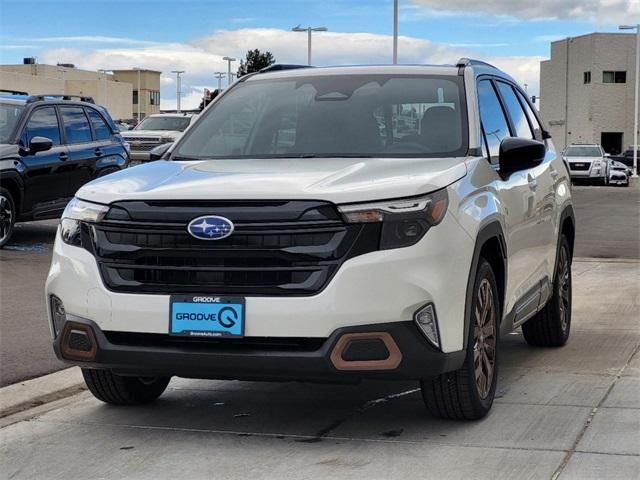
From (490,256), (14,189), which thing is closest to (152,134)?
(14,189)

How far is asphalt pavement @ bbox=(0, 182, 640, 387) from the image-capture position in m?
7.61

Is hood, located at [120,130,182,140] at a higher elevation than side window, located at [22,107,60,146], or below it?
below

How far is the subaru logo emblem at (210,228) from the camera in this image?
525 cm

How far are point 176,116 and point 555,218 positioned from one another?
24416 millimetres

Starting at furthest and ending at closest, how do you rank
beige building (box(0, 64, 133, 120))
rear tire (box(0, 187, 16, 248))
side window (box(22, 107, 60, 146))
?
beige building (box(0, 64, 133, 120)), side window (box(22, 107, 60, 146)), rear tire (box(0, 187, 16, 248))

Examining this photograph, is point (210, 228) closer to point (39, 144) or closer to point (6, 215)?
point (6, 215)

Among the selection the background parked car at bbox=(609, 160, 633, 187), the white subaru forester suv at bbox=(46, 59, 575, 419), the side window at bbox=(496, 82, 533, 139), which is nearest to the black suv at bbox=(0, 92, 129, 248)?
the side window at bbox=(496, 82, 533, 139)

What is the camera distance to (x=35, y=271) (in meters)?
12.2

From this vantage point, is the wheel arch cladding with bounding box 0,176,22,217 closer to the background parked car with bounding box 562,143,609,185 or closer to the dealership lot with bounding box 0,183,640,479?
the dealership lot with bounding box 0,183,640,479

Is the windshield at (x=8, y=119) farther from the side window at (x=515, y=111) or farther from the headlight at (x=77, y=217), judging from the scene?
the headlight at (x=77, y=217)

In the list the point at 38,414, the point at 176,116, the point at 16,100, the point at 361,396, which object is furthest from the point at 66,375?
the point at 176,116

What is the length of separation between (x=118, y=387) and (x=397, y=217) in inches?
78.0

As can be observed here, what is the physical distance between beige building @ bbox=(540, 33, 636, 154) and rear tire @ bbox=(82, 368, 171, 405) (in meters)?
74.7

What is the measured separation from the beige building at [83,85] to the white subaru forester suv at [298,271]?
100 metres
